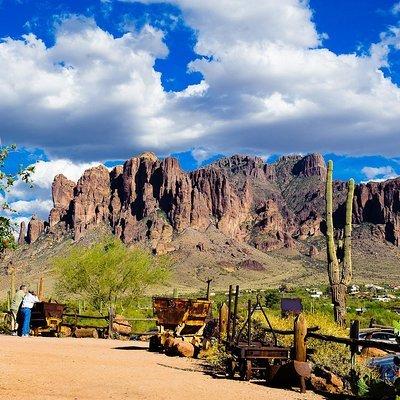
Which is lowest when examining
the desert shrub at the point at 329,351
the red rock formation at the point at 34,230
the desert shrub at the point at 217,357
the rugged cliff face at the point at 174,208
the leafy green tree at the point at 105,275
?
the desert shrub at the point at 217,357

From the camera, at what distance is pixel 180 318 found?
18641 mm

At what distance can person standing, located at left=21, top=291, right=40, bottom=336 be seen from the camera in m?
20.9

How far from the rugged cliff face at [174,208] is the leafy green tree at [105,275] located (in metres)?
117

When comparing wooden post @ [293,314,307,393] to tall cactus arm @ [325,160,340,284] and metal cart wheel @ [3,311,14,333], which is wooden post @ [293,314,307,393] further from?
metal cart wheel @ [3,311,14,333]

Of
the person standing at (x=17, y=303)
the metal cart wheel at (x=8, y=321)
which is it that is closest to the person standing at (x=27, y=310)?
the person standing at (x=17, y=303)

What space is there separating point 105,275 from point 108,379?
24.2 metres

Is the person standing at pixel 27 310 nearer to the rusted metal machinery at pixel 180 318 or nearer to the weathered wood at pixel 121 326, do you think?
the weathered wood at pixel 121 326

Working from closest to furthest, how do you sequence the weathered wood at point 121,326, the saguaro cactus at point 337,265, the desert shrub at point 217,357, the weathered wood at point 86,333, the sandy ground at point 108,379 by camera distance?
the sandy ground at point 108,379, the desert shrub at point 217,357, the saguaro cactus at point 337,265, the weathered wood at point 86,333, the weathered wood at point 121,326

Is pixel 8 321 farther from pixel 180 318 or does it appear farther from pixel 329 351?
pixel 329 351

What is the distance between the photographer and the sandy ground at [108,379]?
1016 centimetres

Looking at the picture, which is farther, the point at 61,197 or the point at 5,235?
the point at 61,197

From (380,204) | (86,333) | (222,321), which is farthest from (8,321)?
(380,204)

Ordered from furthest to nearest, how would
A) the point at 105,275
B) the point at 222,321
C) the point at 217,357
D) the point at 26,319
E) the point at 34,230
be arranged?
the point at 34,230
the point at 105,275
the point at 26,319
the point at 222,321
the point at 217,357

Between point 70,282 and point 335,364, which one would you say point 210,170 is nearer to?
point 70,282
